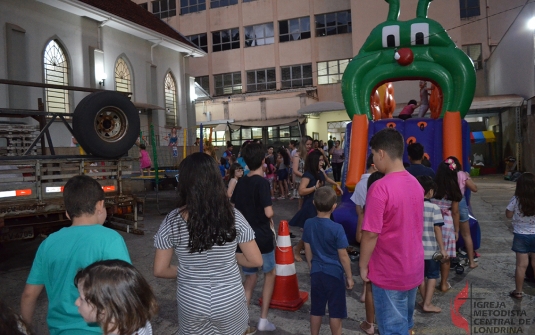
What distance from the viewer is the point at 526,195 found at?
4543 mm

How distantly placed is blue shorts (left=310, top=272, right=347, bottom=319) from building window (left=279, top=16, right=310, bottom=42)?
27.4m

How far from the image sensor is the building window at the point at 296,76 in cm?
2910

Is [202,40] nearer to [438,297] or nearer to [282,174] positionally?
[282,174]

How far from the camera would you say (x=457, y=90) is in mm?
8227

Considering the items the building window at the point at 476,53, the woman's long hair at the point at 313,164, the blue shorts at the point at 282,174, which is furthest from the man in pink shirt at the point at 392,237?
the building window at the point at 476,53

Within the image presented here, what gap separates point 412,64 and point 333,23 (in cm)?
2131

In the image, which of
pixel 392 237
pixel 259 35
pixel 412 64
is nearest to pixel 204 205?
pixel 392 237

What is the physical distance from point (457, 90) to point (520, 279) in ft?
14.7

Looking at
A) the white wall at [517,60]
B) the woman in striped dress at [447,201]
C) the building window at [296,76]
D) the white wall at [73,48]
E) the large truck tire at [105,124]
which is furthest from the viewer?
the building window at [296,76]

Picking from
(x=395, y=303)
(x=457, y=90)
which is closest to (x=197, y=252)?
(x=395, y=303)

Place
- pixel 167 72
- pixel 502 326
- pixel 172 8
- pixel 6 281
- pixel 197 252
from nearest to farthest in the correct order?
pixel 197 252
pixel 502 326
pixel 6 281
pixel 167 72
pixel 172 8

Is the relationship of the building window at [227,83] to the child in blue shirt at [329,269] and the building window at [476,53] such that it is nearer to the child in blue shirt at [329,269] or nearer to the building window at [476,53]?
the building window at [476,53]

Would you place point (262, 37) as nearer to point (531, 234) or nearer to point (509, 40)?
point (509, 40)

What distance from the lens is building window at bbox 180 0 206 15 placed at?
31.9m
